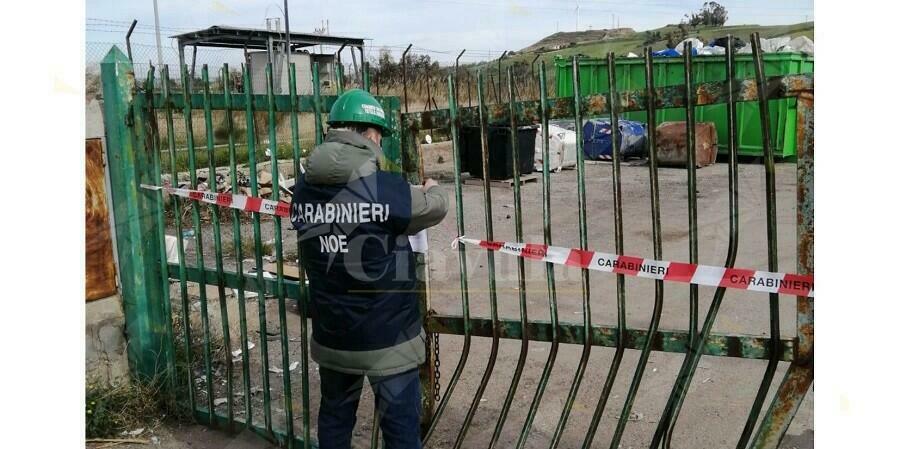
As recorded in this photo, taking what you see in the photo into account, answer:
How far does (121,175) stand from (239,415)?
1.44m

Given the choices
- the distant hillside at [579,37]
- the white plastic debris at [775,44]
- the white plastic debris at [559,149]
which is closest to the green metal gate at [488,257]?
the white plastic debris at [559,149]

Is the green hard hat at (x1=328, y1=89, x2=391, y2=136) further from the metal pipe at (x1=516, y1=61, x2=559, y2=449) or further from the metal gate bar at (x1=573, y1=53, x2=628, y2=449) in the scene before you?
the metal gate bar at (x1=573, y1=53, x2=628, y2=449)

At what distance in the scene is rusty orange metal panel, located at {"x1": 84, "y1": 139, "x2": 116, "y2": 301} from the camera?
379cm

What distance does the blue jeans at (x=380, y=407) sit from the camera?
9.27 ft

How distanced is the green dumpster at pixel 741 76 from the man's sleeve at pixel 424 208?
30.0 feet

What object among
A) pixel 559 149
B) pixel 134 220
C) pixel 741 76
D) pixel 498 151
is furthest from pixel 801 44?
pixel 134 220

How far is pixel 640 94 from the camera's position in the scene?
2.49 metres

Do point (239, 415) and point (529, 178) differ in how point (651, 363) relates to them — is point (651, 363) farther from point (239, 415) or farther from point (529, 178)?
point (529, 178)

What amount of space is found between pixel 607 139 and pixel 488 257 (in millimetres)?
11499

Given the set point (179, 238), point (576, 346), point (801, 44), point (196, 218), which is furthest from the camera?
point (801, 44)

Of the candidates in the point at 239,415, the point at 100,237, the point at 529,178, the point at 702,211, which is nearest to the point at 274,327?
the point at 239,415

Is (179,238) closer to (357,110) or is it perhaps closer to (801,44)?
(357,110)

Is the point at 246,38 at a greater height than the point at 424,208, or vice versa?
the point at 246,38

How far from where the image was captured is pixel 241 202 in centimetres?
348
